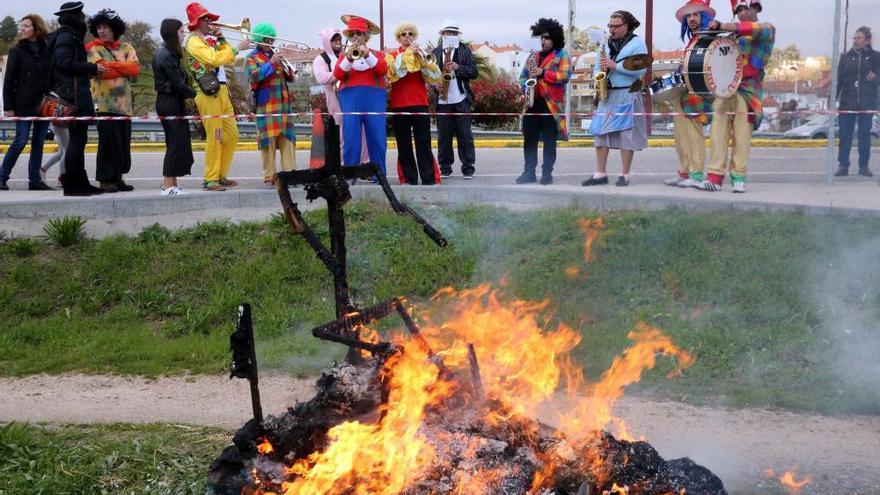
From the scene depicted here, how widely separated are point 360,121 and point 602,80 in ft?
8.48

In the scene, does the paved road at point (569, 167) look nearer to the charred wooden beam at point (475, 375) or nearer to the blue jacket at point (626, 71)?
the blue jacket at point (626, 71)

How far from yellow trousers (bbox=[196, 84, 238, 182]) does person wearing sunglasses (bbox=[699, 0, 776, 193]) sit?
4.89 m

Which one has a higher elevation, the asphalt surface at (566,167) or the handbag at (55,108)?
the handbag at (55,108)

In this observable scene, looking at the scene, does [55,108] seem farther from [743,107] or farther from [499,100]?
[499,100]

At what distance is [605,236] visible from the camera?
8016 mm

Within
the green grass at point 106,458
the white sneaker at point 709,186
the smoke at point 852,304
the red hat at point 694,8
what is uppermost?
the red hat at point 694,8

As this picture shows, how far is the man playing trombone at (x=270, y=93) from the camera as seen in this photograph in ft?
33.2

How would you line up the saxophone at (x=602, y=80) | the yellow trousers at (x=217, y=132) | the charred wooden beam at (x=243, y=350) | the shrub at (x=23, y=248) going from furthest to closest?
1. the saxophone at (x=602, y=80)
2. the yellow trousers at (x=217, y=132)
3. the shrub at (x=23, y=248)
4. the charred wooden beam at (x=243, y=350)

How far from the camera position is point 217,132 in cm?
991

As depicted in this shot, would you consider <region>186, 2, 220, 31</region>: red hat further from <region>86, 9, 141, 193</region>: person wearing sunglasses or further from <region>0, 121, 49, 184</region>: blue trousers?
<region>0, 121, 49, 184</region>: blue trousers

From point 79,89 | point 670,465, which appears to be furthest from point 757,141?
point 670,465

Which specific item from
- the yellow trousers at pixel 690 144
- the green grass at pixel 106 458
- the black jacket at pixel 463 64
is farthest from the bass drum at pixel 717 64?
the green grass at pixel 106 458

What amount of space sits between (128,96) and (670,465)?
7680 millimetres

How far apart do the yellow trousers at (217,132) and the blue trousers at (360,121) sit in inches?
45.8
